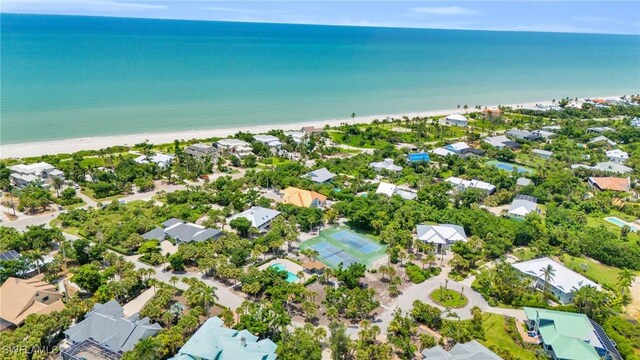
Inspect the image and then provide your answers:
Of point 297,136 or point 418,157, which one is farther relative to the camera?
point 297,136

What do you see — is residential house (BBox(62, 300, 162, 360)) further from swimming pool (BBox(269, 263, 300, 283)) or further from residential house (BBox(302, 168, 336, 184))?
residential house (BBox(302, 168, 336, 184))

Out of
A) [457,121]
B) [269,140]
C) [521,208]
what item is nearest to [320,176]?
[269,140]

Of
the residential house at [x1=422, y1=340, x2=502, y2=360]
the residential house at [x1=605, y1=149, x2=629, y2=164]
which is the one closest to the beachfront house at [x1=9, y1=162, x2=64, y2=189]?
the residential house at [x1=422, y1=340, x2=502, y2=360]

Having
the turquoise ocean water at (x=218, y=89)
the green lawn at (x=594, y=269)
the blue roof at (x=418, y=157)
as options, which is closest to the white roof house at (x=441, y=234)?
the green lawn at (x=594, y=269)

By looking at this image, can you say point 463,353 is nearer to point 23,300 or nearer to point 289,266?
point 289,266

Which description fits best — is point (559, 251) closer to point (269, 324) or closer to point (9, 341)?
point (269, 324)

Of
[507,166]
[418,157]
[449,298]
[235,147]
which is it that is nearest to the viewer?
[449,298]

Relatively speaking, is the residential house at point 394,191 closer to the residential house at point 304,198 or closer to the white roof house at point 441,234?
the residential house at point 304,198

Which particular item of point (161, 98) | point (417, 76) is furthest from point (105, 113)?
point (417, 76)
